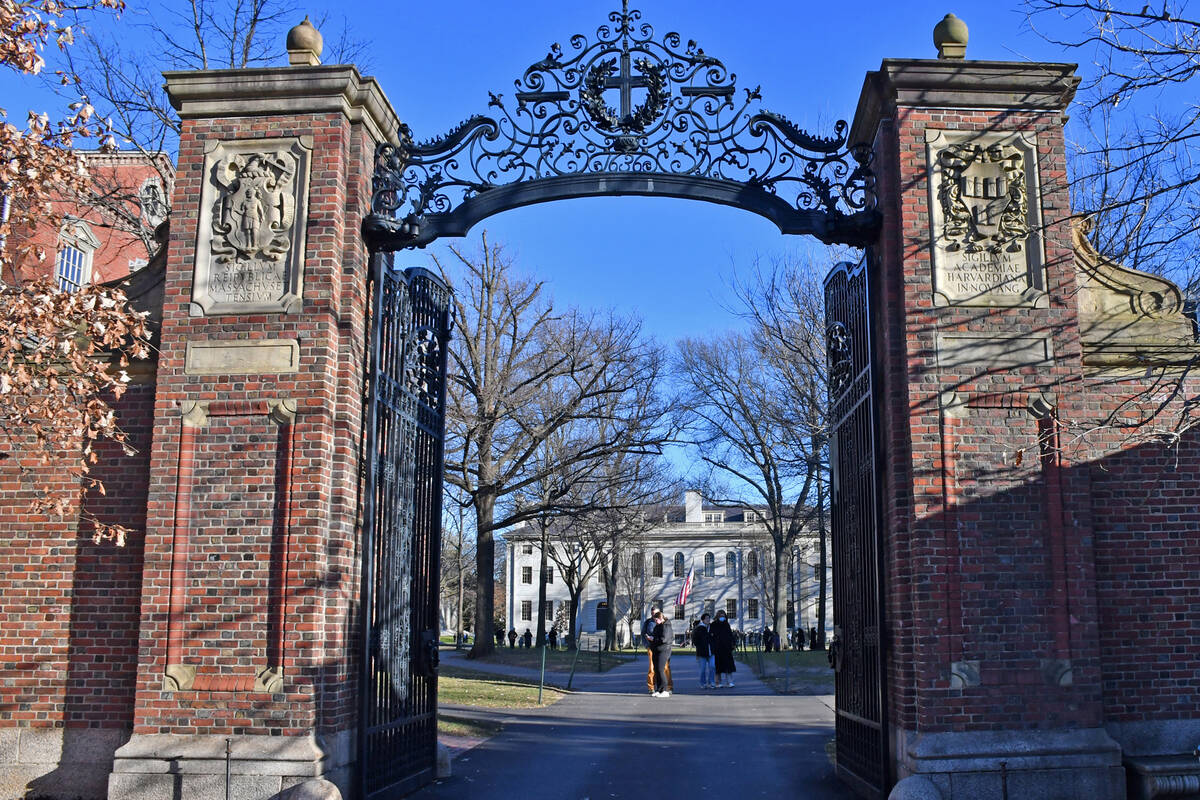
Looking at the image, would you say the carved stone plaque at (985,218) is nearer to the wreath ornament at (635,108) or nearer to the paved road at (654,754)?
the wreath ornament at (635,108)

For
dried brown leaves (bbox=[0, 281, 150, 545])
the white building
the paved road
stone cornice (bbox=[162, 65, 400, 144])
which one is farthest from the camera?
the white building

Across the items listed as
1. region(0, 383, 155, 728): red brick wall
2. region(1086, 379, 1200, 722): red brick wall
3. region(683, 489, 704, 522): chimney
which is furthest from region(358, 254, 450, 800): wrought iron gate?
region(683, 489, 704, 522): chimney

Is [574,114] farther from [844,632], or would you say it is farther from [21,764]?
[21,764]

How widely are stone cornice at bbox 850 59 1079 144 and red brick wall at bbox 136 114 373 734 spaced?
4.63 metres

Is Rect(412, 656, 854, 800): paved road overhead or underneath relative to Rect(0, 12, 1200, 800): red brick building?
underneath

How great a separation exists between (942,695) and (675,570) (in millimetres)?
73422

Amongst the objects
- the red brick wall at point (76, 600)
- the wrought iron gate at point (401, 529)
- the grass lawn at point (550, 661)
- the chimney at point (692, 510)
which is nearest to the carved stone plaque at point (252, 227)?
the wrought iron gate at point (401, 529)

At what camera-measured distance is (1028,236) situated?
29.9 feet

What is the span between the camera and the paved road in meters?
10.1

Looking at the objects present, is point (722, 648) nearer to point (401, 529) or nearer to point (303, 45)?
point (401, 529)

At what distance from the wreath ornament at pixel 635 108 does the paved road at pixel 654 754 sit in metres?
6.16

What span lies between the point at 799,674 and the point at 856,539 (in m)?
15.8

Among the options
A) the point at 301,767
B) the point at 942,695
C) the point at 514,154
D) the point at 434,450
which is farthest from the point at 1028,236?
the point at 301,767

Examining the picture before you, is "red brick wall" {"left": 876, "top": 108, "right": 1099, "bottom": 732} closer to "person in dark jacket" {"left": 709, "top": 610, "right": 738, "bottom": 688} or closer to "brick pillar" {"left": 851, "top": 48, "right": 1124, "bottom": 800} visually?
"brick pillar" {"left": 851, "top": 48, "right": 1124, "bottom": 800}
